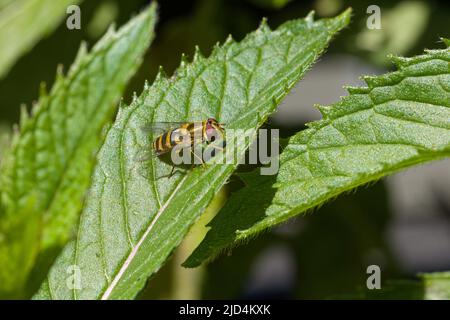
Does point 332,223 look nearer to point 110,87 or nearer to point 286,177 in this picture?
point 286,177

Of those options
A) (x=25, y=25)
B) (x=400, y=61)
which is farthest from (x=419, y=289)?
(x=25, y=25)

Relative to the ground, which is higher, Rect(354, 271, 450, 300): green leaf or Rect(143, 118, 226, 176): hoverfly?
Rect(143, 118, 226, 176): hoverfly

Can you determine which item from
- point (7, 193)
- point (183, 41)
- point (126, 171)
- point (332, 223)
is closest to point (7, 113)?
point (183, 41)

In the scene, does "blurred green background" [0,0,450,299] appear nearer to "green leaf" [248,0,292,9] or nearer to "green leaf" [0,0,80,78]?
"green leaf" [248,0,292,9]

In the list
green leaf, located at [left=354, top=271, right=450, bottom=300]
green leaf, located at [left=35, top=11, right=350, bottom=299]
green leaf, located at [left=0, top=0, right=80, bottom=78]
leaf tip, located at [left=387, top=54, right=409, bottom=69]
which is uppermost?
green leaf, located at [left=0, top=0, right=80, bottom=78]

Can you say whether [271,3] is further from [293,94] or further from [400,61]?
[400,61]

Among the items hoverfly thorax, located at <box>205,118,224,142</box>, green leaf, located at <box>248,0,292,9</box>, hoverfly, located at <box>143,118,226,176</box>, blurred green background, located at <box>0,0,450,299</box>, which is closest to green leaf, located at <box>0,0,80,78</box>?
blurred green background, located at <box>0,0,450,299</box>

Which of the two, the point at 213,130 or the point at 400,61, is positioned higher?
the point at 400,61
